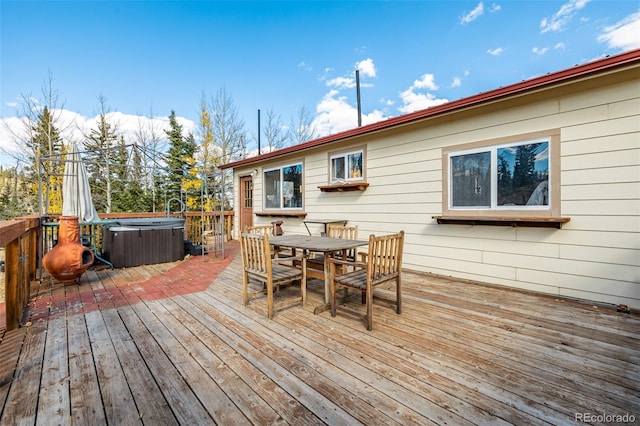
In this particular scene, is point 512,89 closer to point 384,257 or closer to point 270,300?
point 384,257

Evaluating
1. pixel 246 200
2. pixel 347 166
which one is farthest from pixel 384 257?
pixel 246 200

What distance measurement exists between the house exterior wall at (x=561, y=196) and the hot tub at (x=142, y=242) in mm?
4168

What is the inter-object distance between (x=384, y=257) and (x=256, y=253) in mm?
1308

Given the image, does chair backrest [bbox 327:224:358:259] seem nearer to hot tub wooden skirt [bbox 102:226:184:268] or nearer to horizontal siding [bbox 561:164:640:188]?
horizontal siding [bbox 561:164:640:188]

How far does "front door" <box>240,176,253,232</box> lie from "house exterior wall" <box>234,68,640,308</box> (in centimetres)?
445

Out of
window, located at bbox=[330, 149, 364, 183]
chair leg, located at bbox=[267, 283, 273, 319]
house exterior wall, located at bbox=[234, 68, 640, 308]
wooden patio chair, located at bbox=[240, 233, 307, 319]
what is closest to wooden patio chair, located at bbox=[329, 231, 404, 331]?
wooden patio chair, located at bbox=[240, 233, 307, 319]

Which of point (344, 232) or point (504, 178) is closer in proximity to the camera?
point (504, 178)

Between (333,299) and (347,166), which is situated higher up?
(347,166)

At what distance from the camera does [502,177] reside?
357 cm

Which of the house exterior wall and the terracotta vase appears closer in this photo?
the house exterior wall

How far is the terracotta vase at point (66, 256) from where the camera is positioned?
11.7 ft

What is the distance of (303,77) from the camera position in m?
14.3

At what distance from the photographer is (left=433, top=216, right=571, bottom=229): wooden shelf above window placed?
310cm

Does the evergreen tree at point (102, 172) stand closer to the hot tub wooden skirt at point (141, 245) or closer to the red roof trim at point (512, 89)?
the hot tub wooden skirt at point (141, 245)
